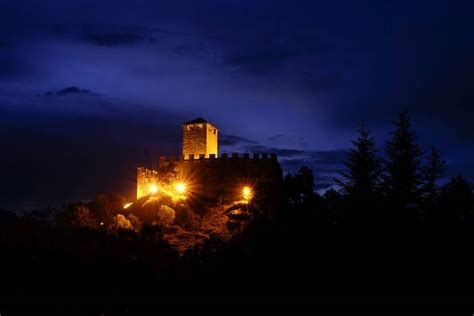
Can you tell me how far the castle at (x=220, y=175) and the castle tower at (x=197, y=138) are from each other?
4.18ft

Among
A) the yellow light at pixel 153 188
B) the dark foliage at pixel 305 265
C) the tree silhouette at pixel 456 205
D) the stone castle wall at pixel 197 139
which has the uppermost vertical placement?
the stone castle wall at pixel 197 139

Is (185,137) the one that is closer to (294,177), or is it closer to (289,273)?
(294,177)

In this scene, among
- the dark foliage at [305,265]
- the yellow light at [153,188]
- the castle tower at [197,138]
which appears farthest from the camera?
the castle tower at [197,138]

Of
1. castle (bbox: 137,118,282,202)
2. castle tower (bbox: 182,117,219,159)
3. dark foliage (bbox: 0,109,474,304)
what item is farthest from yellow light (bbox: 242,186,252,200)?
dark foliage (bbox: 0,109,474,304)

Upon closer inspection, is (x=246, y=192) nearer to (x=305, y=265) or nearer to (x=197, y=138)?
(x=197, y=138)

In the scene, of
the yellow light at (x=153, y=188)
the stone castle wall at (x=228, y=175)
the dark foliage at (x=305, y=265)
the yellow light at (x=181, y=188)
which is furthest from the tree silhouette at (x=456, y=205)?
the yellow light at (x=153, y=188)

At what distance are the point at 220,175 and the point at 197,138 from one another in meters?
5.45

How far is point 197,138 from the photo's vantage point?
46969 millimetres

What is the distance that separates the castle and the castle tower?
4.18ft

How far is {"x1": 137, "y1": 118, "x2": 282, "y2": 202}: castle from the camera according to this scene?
42406mm

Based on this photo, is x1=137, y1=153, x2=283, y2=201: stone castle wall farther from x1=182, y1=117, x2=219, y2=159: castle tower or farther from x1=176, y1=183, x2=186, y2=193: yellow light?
x1=182, y1=117, x2=219, y2=159: castle tower

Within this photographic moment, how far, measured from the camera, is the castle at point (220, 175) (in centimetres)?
4241

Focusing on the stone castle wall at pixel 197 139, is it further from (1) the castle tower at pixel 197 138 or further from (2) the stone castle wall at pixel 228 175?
(2) the stone castle wall at pixel 228 175

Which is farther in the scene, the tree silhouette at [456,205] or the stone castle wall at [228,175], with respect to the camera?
the stone castle wall at [228,175]
